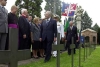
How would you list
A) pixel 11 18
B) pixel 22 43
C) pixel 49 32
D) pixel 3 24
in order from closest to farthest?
pixel 3 24
pixel 11 18
pixel 22 43
pixel 49 32

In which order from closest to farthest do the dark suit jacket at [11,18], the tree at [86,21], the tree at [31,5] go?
the dark suit jacket at [11,18] < the tree at [31,5] < the tree at [86,21]

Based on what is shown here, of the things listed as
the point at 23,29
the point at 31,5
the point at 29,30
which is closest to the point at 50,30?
the point at 29,30

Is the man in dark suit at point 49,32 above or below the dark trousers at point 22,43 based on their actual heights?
above

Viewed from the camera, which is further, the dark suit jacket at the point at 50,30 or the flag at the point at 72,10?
the flag at the point at 72,10

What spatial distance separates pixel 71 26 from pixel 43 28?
421 cm

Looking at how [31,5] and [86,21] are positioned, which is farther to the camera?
[86,21]

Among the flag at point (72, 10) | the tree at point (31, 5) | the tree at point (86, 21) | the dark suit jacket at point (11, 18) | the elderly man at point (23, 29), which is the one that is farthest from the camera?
the tree at point (86, 21)

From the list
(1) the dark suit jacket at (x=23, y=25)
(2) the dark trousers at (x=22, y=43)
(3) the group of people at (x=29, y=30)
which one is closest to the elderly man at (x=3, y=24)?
(3) the group of people at (x=29, y=30)

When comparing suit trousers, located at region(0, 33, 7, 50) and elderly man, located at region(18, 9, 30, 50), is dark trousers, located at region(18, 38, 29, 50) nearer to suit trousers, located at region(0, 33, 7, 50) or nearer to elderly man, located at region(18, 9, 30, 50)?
elderly man, located at region(18, 9, 30, 50)

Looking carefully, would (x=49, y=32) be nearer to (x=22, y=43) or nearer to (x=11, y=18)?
(x=22, y=43)

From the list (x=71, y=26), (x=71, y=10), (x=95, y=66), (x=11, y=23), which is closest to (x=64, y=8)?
(x=71, y=10)

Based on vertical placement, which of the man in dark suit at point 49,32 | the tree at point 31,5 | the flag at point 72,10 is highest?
the tree at point 31,5

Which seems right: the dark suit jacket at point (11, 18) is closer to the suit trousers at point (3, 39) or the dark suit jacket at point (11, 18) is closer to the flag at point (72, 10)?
the suit trousers at point (3, 39)

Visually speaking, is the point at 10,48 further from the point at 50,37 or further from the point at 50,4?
the point at 50,4
